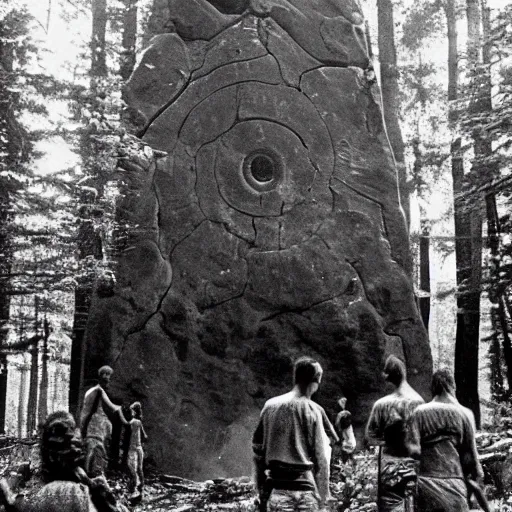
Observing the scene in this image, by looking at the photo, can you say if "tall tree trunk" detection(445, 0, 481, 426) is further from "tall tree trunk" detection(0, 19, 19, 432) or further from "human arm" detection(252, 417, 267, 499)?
"human arm" detection(252, 417, 267, 499)

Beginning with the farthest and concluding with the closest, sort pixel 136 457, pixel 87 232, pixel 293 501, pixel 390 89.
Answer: pixel 390 89 < pixel 87 232 < pixel 136 457 < pixel 293 501

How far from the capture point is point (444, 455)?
13.9ft

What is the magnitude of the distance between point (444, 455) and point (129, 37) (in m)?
11.8

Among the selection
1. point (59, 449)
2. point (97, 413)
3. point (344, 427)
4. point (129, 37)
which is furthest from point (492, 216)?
point (59, 449)

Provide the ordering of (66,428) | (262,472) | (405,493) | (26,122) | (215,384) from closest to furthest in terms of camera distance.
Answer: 1. (66,428)
2. (262,472)
3. (405,493)
4. (215,384)
5. (26,122)

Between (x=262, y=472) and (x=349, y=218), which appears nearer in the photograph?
(x=262, y=472)

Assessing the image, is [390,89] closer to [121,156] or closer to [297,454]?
[121,156]

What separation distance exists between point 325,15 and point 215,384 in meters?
5.58

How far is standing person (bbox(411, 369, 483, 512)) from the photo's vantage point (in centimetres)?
420

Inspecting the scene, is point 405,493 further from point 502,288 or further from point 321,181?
point 502,288

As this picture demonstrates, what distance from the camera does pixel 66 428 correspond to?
2.40m

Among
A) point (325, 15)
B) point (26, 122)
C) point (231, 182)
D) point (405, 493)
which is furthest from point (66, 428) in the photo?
point (26, 122)

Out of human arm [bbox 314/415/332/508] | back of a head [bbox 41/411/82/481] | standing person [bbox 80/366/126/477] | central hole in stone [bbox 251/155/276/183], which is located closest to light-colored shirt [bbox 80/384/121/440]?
standing person [bbox 80/366/126/477]

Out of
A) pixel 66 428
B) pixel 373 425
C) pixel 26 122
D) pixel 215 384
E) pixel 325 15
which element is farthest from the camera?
pixel 26 122
